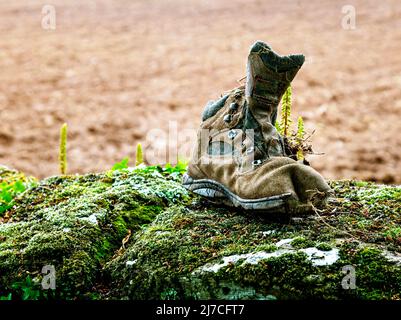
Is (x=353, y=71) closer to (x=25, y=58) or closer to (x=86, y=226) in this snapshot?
(x=25, y=58)

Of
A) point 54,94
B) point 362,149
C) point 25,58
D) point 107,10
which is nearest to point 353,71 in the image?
point 362,149

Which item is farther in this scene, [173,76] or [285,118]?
[173,76]

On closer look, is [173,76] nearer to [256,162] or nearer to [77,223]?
[77,223]

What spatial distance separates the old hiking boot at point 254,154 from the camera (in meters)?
3.01

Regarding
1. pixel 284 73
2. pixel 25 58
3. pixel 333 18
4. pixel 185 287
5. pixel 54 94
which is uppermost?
pixel 333 18

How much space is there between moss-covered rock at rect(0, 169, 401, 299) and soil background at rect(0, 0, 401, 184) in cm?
334

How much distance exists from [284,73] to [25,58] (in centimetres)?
1089

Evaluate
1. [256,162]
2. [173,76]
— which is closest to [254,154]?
[256,162]

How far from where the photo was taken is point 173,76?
12180mm

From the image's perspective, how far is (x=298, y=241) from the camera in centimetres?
286

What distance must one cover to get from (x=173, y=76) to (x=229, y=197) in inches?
358

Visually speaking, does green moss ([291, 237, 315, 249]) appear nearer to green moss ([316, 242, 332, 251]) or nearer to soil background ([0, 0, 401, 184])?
green moss ([316, 242, 332, 251])

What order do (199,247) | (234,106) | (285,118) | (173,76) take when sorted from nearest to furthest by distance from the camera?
1. (199,247)
2. (234,106)
3. (285,118)
4. (173,76)

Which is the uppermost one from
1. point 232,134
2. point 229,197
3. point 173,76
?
point 173,76
